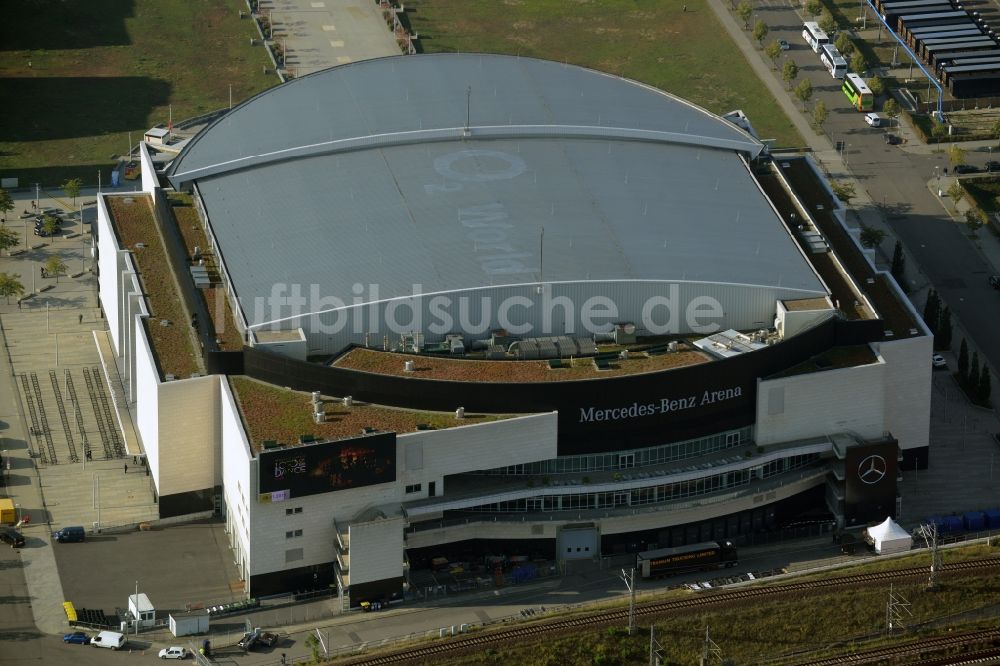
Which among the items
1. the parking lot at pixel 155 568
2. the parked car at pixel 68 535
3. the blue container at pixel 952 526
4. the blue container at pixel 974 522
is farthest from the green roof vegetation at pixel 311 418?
the blue container at pixel 974 522

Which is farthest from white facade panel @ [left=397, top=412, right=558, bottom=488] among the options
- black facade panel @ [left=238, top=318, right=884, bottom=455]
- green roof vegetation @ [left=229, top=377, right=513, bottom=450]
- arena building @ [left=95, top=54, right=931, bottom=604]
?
black facade panel @ [left=238, top=318, right=884, bottom=455]

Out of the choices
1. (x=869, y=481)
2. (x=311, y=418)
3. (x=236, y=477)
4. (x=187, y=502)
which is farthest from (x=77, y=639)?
(x=869, y=481)

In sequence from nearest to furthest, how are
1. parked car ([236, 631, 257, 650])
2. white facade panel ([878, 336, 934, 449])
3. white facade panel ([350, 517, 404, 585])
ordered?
parked car ([236, 631, 257, 650]), white facade panel ([350, 517, 404, 585]), white facade panel ([878, 336, 934, 449])

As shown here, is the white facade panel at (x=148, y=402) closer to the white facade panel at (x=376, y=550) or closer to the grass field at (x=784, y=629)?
the white facade panel at (x=376, y=550)

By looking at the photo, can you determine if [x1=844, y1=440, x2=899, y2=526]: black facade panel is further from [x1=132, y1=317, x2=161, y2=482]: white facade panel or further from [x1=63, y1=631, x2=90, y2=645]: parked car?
[x1=63, y1=631, x2=90, y2=645]: parked car

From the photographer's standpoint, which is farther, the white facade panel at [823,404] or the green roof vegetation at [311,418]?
the white facade panel at [823,404]

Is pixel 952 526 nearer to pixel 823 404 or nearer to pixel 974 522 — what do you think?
pixel 974 522
